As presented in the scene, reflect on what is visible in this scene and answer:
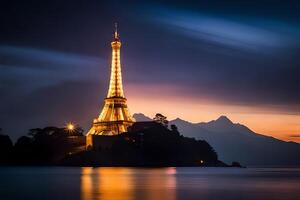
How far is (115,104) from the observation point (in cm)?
13438

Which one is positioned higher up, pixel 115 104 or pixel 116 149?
pixel 115 104

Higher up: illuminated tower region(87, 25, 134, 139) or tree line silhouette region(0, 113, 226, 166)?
illuminated tower region(87, 25, 134, 139)

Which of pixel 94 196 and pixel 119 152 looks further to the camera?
pixel 119 152

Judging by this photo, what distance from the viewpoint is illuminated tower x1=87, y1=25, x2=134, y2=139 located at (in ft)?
438

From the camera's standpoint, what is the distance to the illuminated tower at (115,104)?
438 feet

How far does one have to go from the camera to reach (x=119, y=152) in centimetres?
12494

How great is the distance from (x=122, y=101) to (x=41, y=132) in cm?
2307

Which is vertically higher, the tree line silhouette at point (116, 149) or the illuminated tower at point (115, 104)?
the illuminated tower at point (115, 104)

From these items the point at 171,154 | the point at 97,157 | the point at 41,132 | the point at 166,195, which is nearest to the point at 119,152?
the point at 97,157

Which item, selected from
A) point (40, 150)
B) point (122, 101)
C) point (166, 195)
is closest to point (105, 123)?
point (122, 101)

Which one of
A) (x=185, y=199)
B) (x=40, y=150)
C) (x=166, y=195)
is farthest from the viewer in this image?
(x=40, y=150)

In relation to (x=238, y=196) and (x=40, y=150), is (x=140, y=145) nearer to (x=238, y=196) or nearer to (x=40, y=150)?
(x=40, y=150)

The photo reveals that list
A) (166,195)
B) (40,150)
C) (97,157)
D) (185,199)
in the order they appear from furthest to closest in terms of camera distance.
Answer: (40,150)
(97,157)
(166,195)
(185,199)

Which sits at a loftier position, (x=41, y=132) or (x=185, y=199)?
(x=41, y=132)
